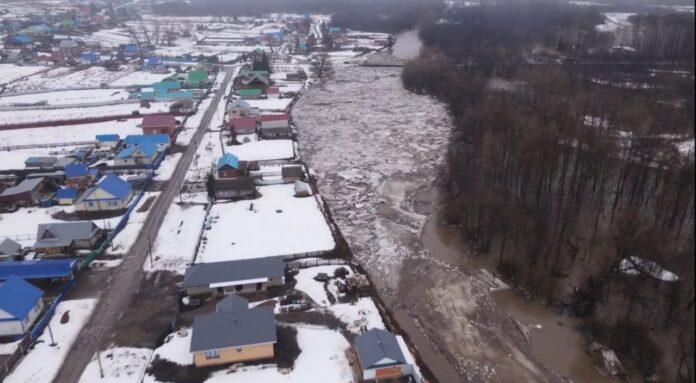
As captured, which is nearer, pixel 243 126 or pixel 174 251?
pixel 174 251

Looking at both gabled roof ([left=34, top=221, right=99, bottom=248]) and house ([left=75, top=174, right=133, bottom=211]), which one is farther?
house ([left=75, top=174, right=133, bottom=211])

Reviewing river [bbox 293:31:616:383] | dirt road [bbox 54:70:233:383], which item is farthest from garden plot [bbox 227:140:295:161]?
dirt road [bbox 54:70:233:383]

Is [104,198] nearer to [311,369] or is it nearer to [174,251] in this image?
[174,251]

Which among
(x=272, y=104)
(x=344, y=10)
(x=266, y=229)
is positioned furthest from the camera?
(x=344, y=10)

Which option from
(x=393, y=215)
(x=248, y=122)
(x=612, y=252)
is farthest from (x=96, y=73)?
(x=612, y=252)

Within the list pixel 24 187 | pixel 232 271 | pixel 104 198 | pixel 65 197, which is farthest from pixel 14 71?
pixel 232 271

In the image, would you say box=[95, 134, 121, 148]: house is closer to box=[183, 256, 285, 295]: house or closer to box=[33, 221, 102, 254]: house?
box=[33, 221, 102, 254]: house

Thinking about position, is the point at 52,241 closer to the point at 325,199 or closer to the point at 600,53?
the point at 325,199
